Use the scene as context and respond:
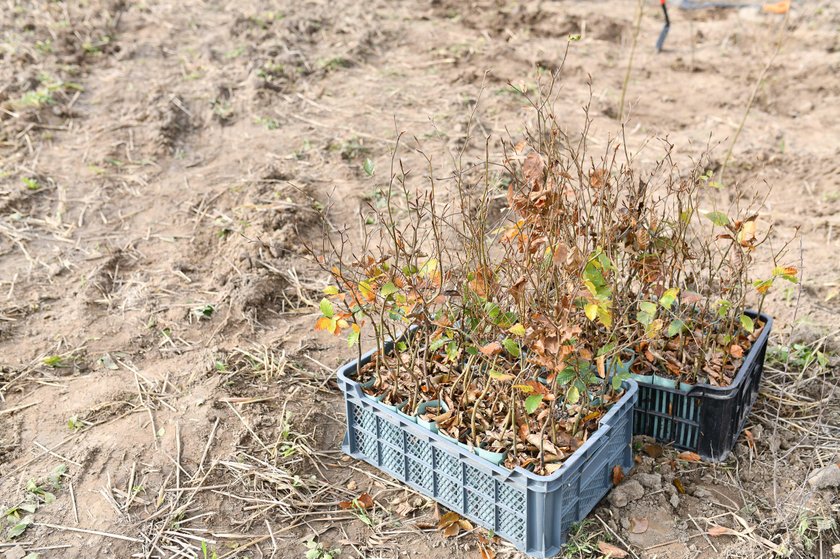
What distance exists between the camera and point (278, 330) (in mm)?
3881

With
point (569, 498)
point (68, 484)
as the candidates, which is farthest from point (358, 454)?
point (68, 484)

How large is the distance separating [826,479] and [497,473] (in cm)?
128

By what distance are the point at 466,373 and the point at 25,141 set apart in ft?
→ 13.3

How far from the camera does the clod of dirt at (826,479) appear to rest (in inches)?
114

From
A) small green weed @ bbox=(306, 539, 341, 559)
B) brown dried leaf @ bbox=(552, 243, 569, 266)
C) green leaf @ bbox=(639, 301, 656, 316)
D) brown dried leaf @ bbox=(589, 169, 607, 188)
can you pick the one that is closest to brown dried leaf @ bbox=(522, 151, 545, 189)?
brown dried leaf @ bbox=(552, 243, 569, 266)

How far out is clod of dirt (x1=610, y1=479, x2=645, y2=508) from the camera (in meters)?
2.91

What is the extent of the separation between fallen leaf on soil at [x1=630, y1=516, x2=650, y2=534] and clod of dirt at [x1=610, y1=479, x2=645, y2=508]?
0.21ft

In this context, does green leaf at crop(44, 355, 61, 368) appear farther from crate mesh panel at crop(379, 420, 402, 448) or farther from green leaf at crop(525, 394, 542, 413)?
green leaf at crop(525, 394, 542, 413)

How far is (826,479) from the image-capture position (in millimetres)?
2906

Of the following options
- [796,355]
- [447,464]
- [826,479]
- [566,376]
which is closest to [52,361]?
[447,464]

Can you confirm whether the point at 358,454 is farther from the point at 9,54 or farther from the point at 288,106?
the point at 9,54

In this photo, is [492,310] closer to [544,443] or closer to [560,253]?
[560,253]

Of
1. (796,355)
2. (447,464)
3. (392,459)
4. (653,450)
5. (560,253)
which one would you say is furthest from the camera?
(796,355)

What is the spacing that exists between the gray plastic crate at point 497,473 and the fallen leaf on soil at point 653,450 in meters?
0.12
